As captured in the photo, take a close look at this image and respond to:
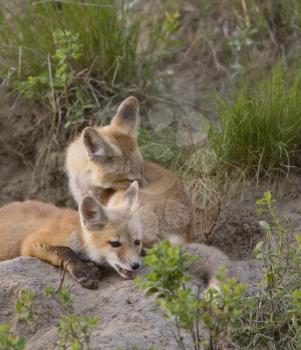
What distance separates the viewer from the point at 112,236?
19.3ft

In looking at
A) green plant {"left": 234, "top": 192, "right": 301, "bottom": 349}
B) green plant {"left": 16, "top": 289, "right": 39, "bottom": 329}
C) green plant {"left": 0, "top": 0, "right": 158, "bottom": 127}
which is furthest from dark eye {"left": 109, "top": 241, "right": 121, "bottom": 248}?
green plant {"left": 0, "top": 0, "right": 158, "bottom": 127}

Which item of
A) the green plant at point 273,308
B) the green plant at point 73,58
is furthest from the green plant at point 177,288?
the green plant at point 73,58

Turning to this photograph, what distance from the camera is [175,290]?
174 inches

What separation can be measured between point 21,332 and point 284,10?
5.12 metres

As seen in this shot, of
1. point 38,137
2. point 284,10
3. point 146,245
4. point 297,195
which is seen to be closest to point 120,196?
point 146,245

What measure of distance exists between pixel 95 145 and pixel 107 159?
0.16 metres

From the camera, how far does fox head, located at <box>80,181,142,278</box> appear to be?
5.79 meters

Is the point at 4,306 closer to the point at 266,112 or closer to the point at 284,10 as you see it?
the point at 266,112

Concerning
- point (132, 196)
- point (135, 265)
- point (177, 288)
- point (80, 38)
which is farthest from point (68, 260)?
point (80, 38)

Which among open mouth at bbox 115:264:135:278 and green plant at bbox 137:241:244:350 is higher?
green plant at bbox 137:241:244:350

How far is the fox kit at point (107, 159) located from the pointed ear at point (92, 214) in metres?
1.19

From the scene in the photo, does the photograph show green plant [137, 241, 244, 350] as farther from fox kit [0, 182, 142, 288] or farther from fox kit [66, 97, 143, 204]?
fox kit [66, 97, 143, 204]

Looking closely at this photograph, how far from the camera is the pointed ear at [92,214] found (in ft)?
19.3

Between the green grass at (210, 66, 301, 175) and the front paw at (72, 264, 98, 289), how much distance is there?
1.90m
